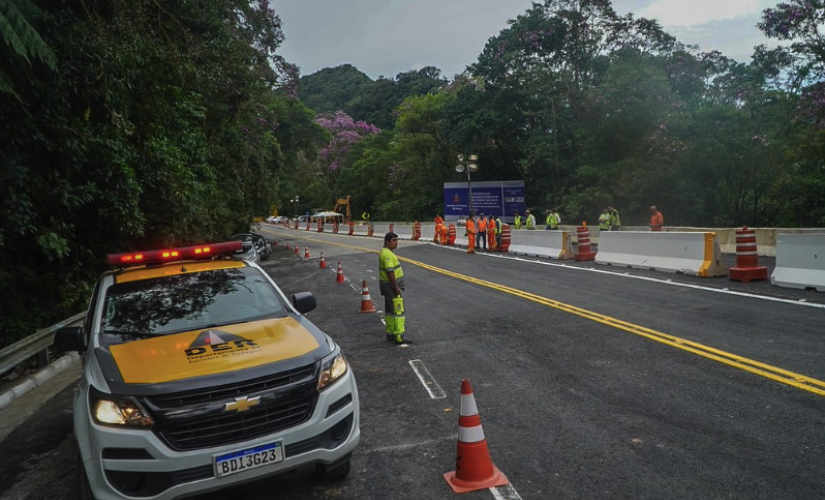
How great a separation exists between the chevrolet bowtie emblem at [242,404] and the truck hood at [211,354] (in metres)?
0.16

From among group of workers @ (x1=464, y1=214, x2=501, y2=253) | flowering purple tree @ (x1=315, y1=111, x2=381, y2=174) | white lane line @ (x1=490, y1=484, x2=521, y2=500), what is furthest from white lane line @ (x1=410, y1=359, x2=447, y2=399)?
flowering purple tree @ (x1=315, y1=111, x2=381, y2=174)

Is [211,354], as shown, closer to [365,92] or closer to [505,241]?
[505,241]

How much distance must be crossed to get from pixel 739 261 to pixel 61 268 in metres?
15.0

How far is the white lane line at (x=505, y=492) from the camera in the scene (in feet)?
13.4

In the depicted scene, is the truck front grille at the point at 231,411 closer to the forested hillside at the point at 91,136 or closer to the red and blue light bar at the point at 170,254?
the red and blue light bar at the point at 170,254

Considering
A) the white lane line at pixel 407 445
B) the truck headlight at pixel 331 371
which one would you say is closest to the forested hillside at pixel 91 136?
the truck headlight at pixel 331 371

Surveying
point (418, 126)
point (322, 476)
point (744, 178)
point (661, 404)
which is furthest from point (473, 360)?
point (418, 126)

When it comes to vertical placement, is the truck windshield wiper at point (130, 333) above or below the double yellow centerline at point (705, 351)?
above

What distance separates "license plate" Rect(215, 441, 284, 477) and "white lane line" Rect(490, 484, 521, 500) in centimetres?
155

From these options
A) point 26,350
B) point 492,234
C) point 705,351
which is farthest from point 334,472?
point 492,234

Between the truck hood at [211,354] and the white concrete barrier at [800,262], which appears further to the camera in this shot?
the white concrete barrier at [800,262]

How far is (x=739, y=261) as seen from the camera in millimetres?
13391

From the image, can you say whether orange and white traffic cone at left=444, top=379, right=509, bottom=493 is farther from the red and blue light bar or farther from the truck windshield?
the red and blue light bar

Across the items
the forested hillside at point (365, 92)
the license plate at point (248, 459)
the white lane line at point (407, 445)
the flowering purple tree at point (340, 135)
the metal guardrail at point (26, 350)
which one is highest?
the forested hillside at point (365, 92)
